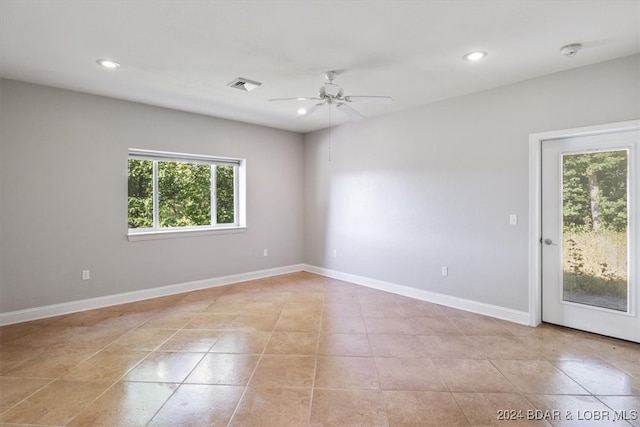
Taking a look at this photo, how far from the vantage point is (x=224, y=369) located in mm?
2641

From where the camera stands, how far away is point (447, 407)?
2152 mm

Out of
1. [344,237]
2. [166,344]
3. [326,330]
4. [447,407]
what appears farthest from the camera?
[344,237]

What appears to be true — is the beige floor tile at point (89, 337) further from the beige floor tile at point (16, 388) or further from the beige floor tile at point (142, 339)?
the beige floor tile at point (16, 388)

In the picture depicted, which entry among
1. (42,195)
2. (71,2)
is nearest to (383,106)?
→ (71,2)

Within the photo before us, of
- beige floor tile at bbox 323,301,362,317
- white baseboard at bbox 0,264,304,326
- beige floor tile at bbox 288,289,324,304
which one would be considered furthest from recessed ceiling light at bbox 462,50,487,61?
white baseboard at bbox 0,264,304,326

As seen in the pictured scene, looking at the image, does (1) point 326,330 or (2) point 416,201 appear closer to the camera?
(1) point 326,330

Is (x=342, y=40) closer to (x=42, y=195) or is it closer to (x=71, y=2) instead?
(x=71, y=2)

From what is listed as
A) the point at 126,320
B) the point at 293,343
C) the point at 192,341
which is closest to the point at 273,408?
the point at 293,343

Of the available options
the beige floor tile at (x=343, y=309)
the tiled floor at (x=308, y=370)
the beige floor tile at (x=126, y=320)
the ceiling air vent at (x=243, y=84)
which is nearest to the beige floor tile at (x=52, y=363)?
the tiled floor at (x=308, y=370)

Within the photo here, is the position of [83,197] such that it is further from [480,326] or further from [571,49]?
[571,49]

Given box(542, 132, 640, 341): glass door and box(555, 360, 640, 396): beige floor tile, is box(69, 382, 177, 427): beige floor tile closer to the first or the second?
box(555, 360, 640, 396): beige floor tile

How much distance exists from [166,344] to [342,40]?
3.19m

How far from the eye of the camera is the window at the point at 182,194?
15.1 feet

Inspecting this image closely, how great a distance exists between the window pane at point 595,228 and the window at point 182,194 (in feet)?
14.9
